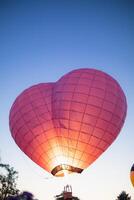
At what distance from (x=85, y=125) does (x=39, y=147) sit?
203 cm

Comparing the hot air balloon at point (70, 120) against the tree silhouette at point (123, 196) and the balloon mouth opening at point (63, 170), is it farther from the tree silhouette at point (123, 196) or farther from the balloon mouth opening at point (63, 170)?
the tree silhouette at point (123, 196)

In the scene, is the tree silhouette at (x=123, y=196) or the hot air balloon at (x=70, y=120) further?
the tree silhouette at (x=123, y=196)

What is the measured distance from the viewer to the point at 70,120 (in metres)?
13.0

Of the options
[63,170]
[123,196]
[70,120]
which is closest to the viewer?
[63,170]

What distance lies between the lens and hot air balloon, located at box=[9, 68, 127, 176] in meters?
12.9

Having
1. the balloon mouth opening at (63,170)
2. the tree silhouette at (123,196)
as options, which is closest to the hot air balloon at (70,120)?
the balloon mouth opening at (63,170)

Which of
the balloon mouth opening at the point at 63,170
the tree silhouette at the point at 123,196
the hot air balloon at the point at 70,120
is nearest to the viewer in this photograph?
the balloon mouth opening at the point at 63,170

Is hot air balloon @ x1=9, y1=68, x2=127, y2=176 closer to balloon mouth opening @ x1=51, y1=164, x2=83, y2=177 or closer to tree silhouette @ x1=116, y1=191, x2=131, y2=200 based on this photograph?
balloon mouth opening @ x1=51, y1=164, x2=83, y2=177

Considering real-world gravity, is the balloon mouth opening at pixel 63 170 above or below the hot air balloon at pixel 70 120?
below

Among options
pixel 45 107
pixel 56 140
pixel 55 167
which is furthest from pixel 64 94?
pixel 55 167

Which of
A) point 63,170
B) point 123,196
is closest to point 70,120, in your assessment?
point 63,170

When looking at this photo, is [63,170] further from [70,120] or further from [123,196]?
[123,196]

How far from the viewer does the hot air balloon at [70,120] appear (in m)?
12.9

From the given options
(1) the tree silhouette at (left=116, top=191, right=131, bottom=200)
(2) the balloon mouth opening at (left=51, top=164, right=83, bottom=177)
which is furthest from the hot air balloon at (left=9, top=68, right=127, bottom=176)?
(1) the tree silhouette at (left=116, top=191, right=131, bottom=200)
